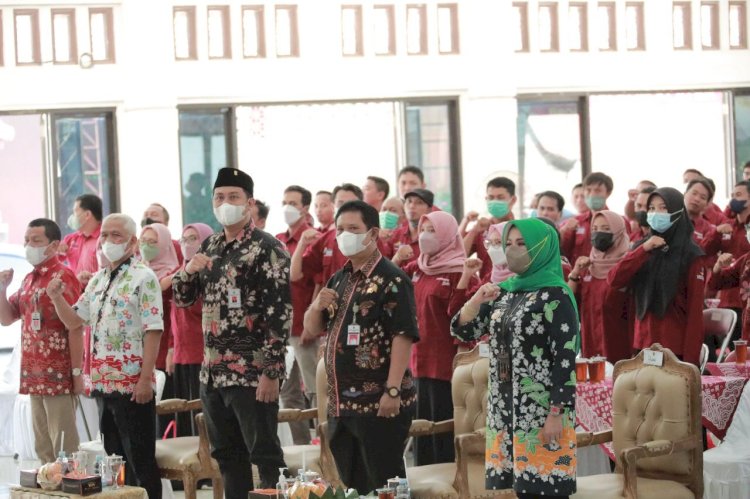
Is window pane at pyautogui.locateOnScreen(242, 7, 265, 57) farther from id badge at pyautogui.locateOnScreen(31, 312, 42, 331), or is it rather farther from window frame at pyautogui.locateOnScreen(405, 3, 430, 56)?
id badge at pyautogui.locateOnScreen(31, 312, 42, 331)

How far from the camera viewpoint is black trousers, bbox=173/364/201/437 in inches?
285

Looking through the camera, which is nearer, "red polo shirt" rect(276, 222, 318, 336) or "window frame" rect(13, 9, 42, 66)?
"red polo shirt" rect(276, 222, 318, 336)

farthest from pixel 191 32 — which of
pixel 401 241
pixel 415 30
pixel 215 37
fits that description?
pixel 401 241

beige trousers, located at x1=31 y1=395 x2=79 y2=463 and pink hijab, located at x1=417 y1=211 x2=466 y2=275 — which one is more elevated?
pink hijab, located at x1=417 y1=211 x2=466 y2=275

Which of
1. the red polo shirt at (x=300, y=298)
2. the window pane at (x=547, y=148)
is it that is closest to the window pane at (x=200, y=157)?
the window pane at (x=547, y=148)

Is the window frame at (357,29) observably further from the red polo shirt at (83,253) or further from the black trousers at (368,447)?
the black trousers at (368,447)

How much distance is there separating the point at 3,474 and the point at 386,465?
3.83 metres

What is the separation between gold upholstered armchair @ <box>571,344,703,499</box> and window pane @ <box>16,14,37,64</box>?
6.42m

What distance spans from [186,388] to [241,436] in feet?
5.93

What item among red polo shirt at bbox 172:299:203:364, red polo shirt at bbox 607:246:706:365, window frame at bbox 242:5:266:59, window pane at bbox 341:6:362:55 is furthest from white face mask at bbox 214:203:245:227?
window pane at bbox 341:6:362:55

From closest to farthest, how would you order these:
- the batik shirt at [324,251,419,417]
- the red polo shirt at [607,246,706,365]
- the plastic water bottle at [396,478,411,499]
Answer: the plastic water bottle at [396,478,411,499] < the batik shirt at [324,251,419,417] < the red polo shirt at [607,246,706,365]

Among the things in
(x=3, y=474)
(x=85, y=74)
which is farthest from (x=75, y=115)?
(x=3, y=474)

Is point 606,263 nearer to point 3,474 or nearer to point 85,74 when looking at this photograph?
point 3,474

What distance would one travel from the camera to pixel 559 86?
1147cm
